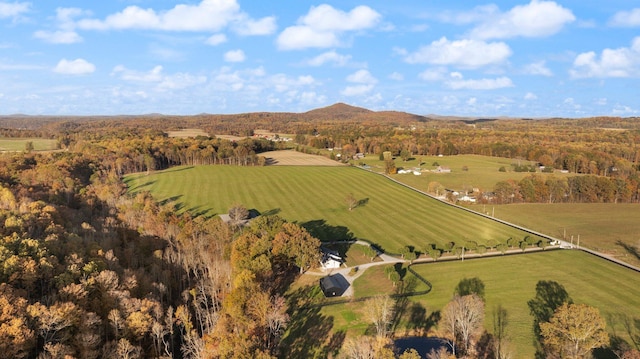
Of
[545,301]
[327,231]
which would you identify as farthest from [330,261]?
[545,301]

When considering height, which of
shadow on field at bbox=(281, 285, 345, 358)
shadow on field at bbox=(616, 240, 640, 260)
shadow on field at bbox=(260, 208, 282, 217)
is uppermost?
shadow on field at bbox=(260, 208, 282, 217)

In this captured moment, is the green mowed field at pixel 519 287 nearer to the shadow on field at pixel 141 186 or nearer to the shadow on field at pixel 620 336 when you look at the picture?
the shadow on field at pixel 620 336

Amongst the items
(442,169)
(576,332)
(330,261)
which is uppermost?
(442,169)

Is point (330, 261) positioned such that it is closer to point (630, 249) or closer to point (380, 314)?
point (380, 314)

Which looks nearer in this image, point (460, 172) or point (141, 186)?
point (141, 186)

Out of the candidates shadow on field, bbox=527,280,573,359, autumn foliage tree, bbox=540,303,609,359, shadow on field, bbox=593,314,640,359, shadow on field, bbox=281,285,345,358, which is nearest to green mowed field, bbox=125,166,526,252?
shadow on field, bbox=527,280,573,359

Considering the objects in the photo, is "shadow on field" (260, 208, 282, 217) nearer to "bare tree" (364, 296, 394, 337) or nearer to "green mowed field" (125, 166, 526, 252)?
"green mowed field" (125, 166, 526, 252)

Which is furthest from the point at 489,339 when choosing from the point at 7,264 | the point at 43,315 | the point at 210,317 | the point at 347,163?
the point at 347,163

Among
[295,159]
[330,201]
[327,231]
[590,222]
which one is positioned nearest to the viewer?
[327,231]
